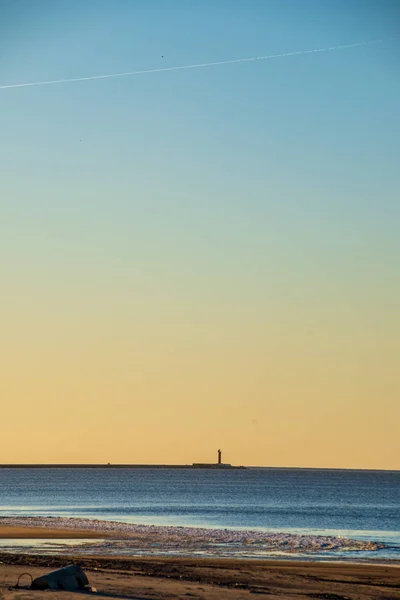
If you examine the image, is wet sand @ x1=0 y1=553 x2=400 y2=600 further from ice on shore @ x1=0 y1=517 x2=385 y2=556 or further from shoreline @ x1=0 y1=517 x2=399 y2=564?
ice on shore @ x1=0 y1=517 x2=385 y2=556

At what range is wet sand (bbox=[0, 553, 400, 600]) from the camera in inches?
1062

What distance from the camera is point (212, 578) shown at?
105 ft

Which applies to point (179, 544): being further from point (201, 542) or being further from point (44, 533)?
point (44, 533)

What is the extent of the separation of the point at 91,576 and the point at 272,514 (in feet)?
197

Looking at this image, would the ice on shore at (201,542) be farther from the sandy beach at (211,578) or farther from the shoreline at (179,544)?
the sandy beach at (211,578)

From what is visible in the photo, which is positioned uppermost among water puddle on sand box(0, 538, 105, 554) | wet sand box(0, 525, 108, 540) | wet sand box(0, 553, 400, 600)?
wet sand box(0, 525, 108, 540)

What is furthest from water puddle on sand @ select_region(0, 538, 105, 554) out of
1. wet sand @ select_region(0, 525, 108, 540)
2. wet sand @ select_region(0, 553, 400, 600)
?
wet sand @ select_region(0, 553, 400, 600)

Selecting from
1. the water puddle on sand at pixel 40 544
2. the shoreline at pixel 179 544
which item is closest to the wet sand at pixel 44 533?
the shoreline at pixel 179 544

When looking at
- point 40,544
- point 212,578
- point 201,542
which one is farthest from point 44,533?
point 212,578

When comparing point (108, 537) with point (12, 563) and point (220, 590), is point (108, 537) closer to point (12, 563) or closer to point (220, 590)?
point (12, 563)

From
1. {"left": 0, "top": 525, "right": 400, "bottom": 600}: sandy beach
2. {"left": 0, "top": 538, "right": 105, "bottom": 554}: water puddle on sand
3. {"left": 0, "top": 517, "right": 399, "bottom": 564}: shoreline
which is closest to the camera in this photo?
{"left": 0, "top": 525, "right": 400, "bottom": 600}: sandy beach

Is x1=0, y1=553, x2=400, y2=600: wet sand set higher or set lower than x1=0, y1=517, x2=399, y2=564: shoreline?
lower

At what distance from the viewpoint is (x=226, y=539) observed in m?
53.6

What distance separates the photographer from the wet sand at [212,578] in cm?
2698
